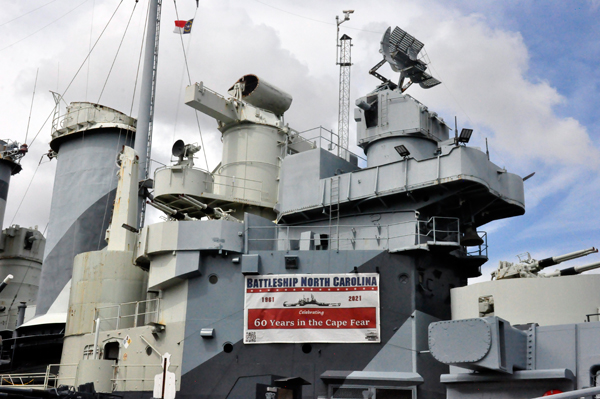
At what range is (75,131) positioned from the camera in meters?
33.8

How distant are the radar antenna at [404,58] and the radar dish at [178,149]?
7.72 m

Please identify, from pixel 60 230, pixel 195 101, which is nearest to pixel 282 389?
pixel 195 101

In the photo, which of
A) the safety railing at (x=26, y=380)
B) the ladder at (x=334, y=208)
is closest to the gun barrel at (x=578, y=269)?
the ladder at (x=334, y=208)

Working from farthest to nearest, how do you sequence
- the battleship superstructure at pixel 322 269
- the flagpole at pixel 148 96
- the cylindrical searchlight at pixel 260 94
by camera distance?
the flagpole at pixel 148 96
the cylindrical searchlight at pixel 260 94
the battleship superstructure at pixel 322 269

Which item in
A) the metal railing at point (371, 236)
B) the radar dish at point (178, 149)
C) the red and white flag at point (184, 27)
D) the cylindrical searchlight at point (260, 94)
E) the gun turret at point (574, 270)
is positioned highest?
the red and white flag at point (184, 27)

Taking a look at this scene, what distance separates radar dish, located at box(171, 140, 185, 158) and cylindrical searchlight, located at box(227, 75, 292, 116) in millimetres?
3728

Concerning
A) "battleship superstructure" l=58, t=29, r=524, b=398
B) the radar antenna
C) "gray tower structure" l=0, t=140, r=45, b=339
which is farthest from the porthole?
"gray tower structure" l=0, t=140, r=45, b=339

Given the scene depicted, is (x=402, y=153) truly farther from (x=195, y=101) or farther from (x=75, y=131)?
(x=75, y=131)

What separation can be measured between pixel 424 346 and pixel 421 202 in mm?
4427

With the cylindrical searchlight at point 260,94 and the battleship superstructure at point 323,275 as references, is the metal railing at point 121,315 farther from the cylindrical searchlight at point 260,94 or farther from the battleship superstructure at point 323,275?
the cylindrical searchlight at point 260,94

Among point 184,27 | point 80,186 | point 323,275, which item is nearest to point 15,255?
point 80,186

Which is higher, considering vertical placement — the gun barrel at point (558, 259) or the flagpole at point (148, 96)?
the flagpole at point (148, 96)

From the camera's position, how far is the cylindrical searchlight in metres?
26.7

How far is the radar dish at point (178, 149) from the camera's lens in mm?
24172
